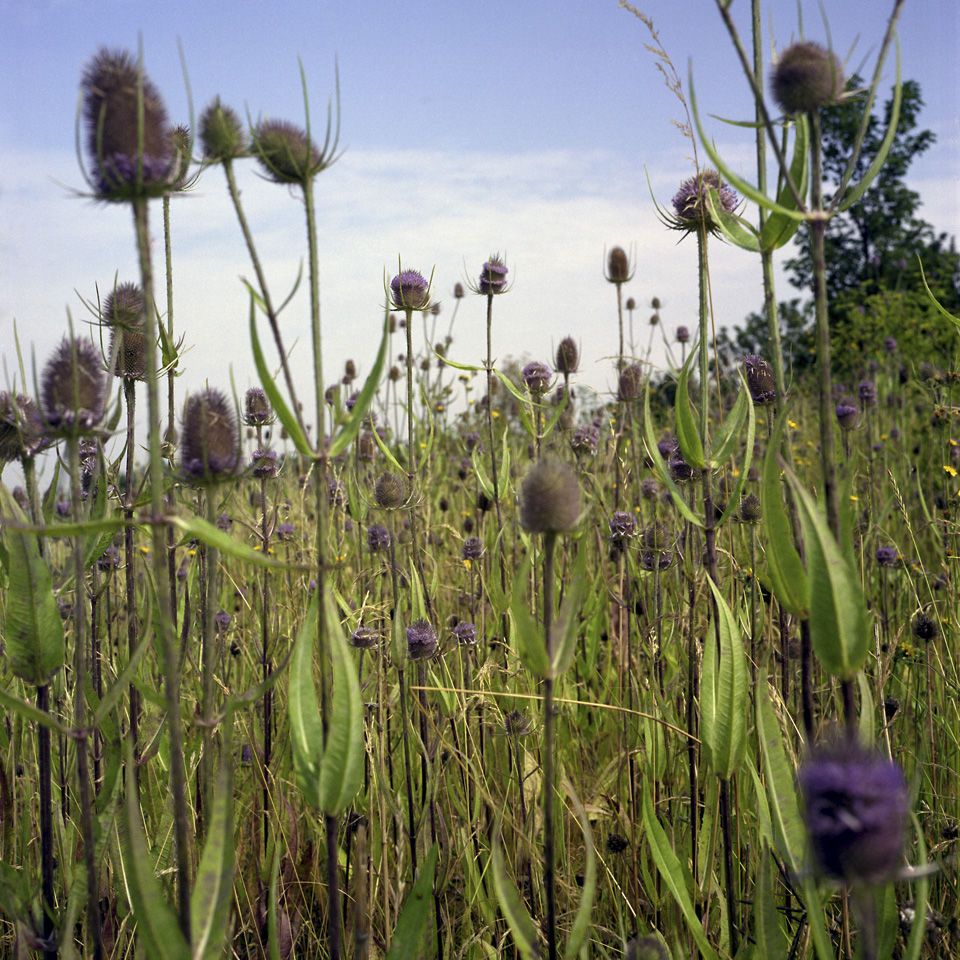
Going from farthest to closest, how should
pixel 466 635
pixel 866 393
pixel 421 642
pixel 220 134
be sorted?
1. pixel 866 393
2. pixel 466 635
3. pixel 421 642
4. pixel 220 134

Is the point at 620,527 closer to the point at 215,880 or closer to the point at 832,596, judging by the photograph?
the point at 832,596

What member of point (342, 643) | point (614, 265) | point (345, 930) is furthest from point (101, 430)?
point (614, 265)

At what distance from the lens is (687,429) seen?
7.54 ft

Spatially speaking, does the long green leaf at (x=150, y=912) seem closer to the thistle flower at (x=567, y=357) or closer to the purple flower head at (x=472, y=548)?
the purple flower head at (x=472, y=548)

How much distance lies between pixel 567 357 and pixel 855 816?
3.90 metres

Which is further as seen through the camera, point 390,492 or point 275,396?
point 390,492

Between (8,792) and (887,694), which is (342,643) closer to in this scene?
(8,792)

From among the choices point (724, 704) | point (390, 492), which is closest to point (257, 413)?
point (390, 492)

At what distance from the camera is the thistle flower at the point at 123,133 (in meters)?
1.53

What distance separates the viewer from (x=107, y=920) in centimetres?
262

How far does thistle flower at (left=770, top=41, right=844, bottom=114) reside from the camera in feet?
5.35

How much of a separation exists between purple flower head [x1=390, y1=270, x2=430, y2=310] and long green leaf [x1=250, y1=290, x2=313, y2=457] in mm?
1913

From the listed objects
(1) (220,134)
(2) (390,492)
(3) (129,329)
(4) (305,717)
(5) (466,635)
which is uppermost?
(1) (220,134)

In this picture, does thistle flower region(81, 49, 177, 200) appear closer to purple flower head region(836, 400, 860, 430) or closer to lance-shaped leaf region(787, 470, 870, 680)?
lance-shaped leaf region(787, 470, 870, 680)
